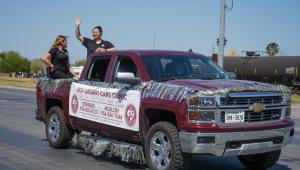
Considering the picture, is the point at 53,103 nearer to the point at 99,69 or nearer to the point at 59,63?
the point at 59,63

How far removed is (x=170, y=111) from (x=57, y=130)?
12.1 feet

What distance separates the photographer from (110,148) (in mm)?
8492

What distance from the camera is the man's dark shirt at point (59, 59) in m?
10.8

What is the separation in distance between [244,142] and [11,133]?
718cm

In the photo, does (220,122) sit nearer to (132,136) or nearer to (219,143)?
(219,143)

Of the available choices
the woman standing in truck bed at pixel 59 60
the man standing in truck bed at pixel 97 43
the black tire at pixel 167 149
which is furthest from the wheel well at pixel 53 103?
the black tire at pixel 167 149

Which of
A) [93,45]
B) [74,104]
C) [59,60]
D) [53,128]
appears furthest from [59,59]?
[74,104]

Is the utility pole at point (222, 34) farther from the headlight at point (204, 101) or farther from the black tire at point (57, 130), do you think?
the headlight at point (204, 101)

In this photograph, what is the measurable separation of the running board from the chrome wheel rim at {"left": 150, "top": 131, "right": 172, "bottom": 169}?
1.37 feet

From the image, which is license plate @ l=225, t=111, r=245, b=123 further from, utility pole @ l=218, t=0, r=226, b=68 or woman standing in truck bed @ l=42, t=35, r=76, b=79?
utility pole @ l=218, t=0, r=226, b=68

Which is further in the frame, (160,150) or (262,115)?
A: (160,150)

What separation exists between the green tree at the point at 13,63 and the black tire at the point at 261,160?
181 m

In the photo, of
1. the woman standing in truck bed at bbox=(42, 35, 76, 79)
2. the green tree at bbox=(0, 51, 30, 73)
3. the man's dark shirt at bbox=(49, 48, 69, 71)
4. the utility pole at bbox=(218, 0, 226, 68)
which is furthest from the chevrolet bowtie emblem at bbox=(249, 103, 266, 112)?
the green tree at bbox=(0, 51, 30, 73)

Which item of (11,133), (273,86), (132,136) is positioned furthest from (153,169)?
(11,133)
